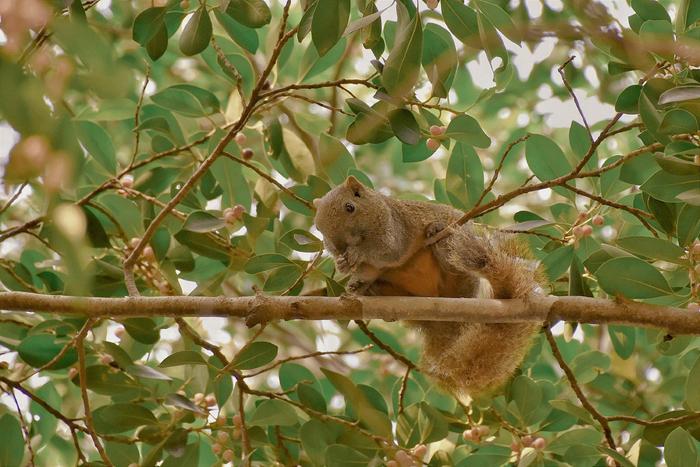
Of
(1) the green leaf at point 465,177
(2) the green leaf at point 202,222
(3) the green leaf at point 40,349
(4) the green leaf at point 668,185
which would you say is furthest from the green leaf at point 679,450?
(3) the green leaf at point 40,349

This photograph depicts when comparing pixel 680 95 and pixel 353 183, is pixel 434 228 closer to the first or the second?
pixel 353 183

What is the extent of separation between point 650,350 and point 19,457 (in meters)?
3.52

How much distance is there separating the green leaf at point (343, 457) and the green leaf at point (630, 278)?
36.1 inches

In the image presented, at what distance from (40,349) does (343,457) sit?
44.3 inches

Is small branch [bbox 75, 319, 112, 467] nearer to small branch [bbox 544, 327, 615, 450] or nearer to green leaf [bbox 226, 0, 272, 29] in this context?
green leaf [bbox 226, 0, 272, 29]

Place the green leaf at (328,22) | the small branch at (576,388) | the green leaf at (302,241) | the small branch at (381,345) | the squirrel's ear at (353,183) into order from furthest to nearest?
1. the squirrel's ear at (353,183)
2. the small branch at (381,345)
3. the green leaf at (302,241)
4. the small branch at (576,388)
5. the green leaf at (328,22)

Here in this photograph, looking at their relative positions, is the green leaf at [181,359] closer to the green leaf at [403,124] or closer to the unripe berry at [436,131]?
the green leaf at [403,124]

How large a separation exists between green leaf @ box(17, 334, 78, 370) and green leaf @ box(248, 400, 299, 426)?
2.35 feet

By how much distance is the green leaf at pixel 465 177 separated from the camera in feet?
9.13

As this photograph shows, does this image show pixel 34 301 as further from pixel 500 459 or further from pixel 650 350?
pixel 650 350

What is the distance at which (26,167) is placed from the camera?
2.14 feet

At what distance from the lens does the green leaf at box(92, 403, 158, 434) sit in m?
2.67

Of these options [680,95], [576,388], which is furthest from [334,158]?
[680,95]

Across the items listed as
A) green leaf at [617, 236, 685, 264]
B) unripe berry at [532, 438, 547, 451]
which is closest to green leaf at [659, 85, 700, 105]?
green leaf at [617, 236, 685, 264]
